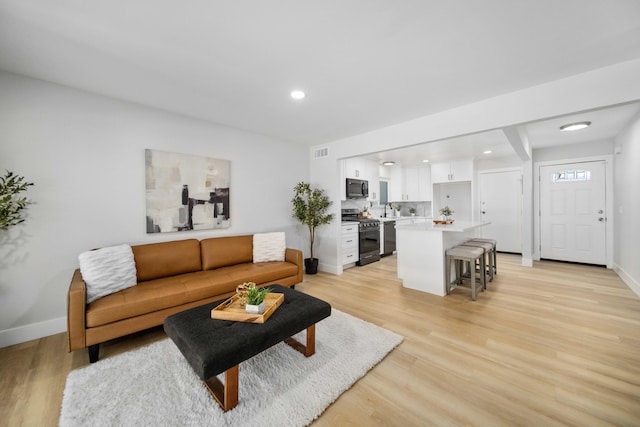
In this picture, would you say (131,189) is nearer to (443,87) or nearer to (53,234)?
(53,234)

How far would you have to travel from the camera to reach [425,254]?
11.8ft

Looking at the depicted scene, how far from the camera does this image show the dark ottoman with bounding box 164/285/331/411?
1429 mm

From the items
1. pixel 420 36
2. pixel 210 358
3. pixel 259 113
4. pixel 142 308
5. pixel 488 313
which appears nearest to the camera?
pixel 210 358

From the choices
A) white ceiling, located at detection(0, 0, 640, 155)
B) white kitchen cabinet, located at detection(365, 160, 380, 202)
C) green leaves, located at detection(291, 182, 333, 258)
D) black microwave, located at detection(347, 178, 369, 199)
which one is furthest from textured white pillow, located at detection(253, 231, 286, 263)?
white kitchen cabinet, located at detection(365, 160, 380, 202)

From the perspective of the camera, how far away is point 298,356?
2.07m

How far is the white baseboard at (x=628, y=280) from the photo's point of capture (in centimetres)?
330

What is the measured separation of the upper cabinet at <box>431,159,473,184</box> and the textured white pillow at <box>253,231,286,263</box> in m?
4.83

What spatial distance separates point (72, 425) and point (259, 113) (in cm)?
316

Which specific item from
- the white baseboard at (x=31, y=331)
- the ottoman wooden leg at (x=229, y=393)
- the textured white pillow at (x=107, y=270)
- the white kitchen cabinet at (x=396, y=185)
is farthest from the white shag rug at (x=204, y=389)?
the white kitchen cabinet at (x=396, y=185)

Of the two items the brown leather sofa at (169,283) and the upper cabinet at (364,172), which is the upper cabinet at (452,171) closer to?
the upper cabinet at (364,172)

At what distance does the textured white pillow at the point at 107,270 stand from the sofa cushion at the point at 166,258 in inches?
5.9

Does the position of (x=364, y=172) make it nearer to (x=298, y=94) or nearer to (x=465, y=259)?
(x=465, y=259)

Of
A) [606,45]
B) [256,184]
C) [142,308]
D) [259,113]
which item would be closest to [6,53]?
[259,113]

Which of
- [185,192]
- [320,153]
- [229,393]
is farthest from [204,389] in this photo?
[320,153]
